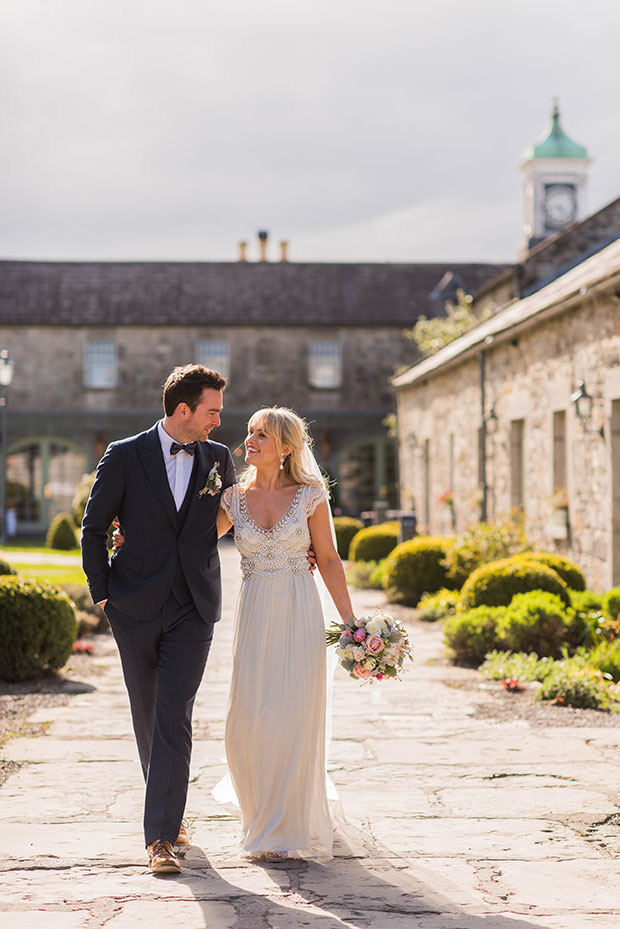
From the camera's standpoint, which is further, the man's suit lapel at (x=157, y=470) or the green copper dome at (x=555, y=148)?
the green copper dome at (x=555, y=148)

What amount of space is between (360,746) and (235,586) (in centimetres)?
1011

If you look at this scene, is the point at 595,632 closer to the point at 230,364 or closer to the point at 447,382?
the point at 447,382

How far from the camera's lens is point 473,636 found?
33.4ft

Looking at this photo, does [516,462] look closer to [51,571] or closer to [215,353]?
[51,571]

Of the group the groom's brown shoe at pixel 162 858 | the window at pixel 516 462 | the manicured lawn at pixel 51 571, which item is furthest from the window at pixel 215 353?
the groom's brown shoe at pixel 162 858

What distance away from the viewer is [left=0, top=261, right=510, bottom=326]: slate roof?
35844 mm

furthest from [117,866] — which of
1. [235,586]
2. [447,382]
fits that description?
[447,382]

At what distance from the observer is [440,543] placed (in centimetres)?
1557

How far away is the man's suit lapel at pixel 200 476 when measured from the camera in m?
4.98

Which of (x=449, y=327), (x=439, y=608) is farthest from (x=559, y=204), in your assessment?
(x=439, y=608)

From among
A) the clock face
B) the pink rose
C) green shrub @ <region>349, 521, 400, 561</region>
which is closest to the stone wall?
green shrub @ <region>349, 521, 400, 561</region>

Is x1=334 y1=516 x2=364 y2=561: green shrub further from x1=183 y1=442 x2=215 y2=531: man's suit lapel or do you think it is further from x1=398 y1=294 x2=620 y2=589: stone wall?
x1=183 y1=442 x2=215 y2=531: man's suit lapel

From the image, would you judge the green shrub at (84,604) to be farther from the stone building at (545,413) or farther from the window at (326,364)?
the window at (326,364)

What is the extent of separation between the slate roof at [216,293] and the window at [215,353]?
0.61m
